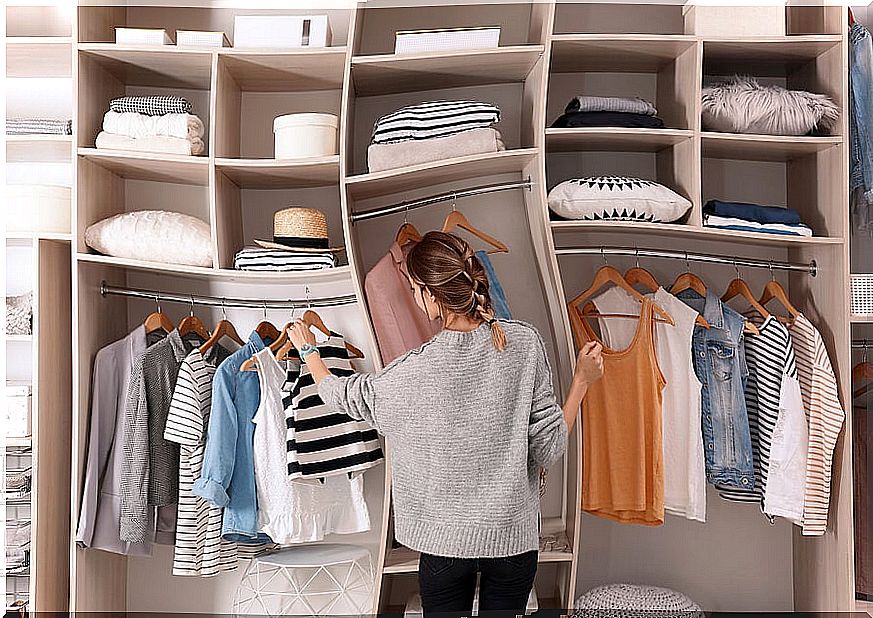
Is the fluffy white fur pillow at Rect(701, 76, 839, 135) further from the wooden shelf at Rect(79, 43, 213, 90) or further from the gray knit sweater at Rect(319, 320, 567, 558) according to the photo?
the wooden shelf at Rect(79, 43, 213, 90)

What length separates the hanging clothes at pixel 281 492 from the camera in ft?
8.79

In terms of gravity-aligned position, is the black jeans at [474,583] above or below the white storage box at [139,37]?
below

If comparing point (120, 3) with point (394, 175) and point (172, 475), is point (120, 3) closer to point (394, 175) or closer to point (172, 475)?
point (394, 175)

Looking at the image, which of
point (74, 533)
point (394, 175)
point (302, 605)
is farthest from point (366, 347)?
point (74, 533)

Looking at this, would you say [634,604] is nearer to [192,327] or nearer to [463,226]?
[463,226]

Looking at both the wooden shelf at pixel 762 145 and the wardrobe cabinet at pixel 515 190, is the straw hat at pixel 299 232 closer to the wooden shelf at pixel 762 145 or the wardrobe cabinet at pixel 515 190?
the wardrobe cabinet at pixel 515 190

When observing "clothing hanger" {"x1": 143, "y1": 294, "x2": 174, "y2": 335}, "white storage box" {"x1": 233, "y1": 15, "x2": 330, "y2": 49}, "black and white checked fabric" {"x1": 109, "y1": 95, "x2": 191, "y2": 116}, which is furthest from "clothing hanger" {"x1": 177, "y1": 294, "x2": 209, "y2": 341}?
"white storage box" {"x1": 233, "y1": 15, "x2": 330, "y2": 49}

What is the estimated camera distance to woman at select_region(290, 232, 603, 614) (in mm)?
2184

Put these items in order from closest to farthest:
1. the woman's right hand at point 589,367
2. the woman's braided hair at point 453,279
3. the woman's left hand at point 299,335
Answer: the woman's braided hair at point 453,279
the woman's right hand at point 589,367
the woman's left hand at point 299,335

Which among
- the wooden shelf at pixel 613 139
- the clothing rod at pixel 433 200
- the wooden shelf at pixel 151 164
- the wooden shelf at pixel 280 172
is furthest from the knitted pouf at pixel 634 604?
the wooden shelf at pixel 151 164

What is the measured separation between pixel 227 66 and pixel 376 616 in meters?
1.78

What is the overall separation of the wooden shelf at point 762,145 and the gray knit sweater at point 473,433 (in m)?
1.00

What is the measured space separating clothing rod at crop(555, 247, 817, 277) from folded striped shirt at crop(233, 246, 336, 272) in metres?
0.74

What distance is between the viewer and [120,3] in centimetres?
→ 299
